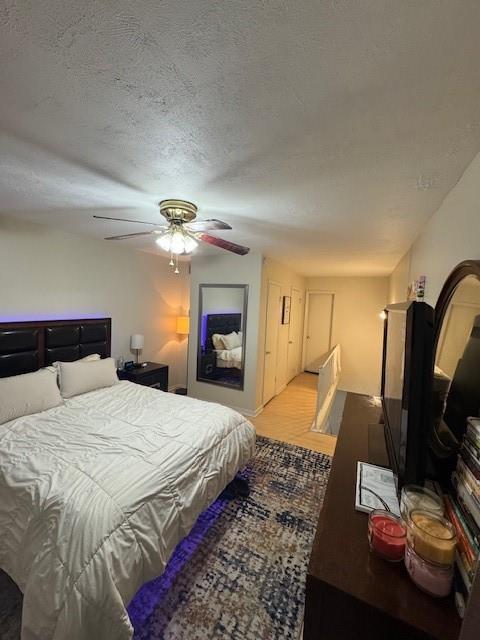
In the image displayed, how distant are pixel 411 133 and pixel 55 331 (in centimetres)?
343

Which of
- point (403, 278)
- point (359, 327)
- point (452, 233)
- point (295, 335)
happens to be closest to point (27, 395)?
point (452, 233)

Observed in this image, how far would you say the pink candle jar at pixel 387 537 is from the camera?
80 cm

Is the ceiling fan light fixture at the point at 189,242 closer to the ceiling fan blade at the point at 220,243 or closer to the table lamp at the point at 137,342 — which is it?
the ceiling fan blade at the point at 220,243

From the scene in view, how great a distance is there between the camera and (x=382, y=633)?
0.67m

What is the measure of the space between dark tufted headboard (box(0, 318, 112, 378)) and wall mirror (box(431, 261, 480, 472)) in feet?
11.0

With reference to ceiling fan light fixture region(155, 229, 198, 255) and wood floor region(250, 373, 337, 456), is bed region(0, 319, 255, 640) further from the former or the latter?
ceiling fan light fixture region(155, 229, 198, 255)

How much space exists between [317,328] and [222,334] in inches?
113

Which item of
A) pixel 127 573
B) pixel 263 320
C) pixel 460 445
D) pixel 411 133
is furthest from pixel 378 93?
pixel 263 320

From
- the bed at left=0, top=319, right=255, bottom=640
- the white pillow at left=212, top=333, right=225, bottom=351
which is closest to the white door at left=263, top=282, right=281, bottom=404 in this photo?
the white pillow at left=212, top=333, right=225, bottom=351

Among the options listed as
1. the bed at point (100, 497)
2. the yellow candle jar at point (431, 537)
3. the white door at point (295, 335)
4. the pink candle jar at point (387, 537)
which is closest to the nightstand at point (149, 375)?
the bed at point (100, 497)

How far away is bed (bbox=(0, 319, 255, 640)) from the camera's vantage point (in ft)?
3.42

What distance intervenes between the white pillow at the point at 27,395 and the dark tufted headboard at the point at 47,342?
353 mm

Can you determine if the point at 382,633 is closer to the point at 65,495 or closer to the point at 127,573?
the point at 127,573

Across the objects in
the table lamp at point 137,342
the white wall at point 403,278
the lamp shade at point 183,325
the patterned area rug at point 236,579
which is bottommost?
the patterned area rug at point 236,579
